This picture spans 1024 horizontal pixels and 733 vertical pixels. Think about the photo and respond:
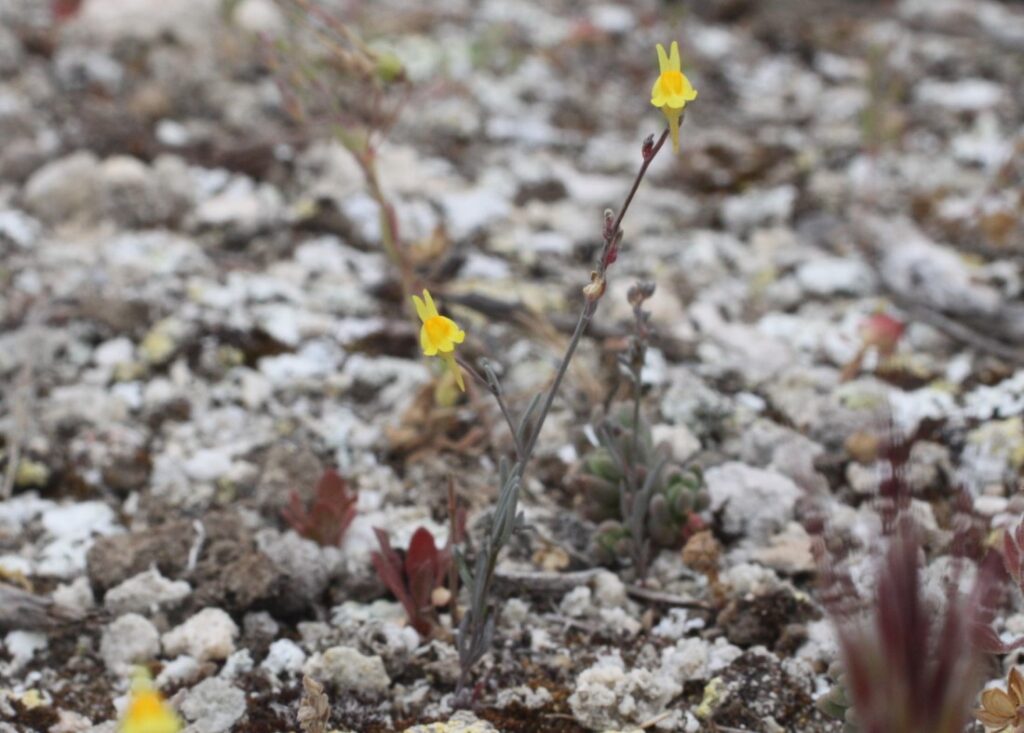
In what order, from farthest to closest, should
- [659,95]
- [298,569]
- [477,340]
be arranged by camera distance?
[477,340], [298,569], [659,95]

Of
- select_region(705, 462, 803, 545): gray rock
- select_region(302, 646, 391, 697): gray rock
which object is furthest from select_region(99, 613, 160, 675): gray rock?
select_region(705, 462, 803, 545): gray rock

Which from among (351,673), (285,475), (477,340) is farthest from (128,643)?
(477,340)

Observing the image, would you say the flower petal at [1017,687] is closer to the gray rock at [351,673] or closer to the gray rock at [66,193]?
the gray rock at [351,673]

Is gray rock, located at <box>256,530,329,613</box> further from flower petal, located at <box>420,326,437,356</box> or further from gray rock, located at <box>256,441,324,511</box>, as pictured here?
flower petal, located at <box>420,326,437,356</box>

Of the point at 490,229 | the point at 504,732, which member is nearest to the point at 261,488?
the point at 504,732

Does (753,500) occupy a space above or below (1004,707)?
above

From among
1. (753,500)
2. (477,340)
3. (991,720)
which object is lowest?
(991,720)

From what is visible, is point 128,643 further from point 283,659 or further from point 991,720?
point 991,720
